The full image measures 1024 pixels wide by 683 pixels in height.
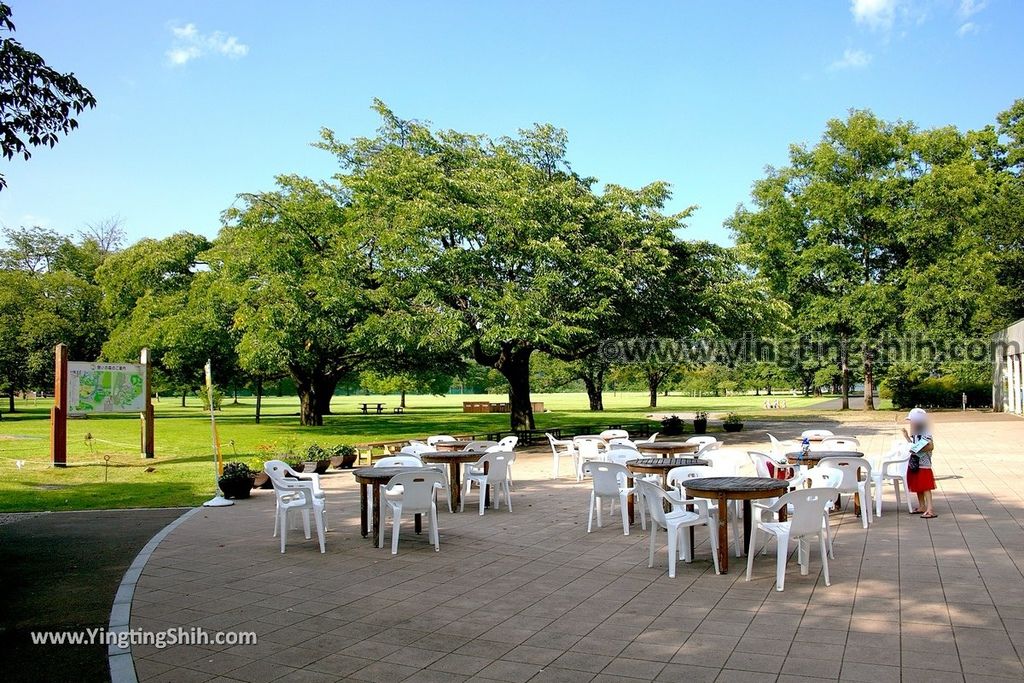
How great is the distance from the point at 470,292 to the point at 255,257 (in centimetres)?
1162

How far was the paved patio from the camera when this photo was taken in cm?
481

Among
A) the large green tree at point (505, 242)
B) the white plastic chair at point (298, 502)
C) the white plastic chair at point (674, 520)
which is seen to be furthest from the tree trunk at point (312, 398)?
the white plastic chair at point (674, 520)

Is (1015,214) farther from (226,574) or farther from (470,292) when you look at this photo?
(226,574)

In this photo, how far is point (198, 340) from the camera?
1266 inches

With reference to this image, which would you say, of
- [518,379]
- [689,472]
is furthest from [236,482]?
[518,379]

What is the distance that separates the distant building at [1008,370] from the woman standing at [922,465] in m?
27.5

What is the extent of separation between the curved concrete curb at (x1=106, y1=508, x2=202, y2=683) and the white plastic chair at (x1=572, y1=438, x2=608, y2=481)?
7.10 metres

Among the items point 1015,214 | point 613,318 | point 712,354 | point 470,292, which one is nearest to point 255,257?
point 470,292

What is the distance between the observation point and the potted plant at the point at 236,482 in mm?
12703

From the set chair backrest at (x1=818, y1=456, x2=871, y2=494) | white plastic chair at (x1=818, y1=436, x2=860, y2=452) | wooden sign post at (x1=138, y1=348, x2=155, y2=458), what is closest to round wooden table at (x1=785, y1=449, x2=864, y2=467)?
chair backrest at (x1=818, y1=456, x2=871, y2=494)

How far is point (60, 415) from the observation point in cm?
1798

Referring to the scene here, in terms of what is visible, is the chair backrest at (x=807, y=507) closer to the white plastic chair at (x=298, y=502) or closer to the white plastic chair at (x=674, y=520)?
the white plastic chair at (x=674, y=520)

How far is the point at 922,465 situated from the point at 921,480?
0.20 m

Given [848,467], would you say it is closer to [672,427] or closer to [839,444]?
[839,444]
